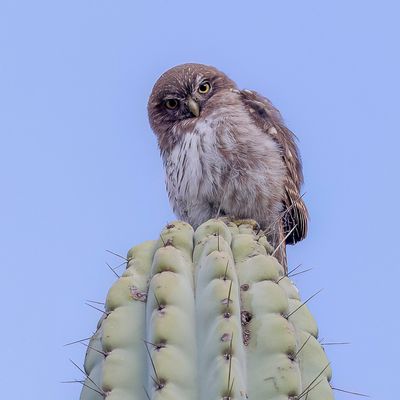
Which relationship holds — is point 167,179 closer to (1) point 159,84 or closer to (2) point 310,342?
(1) point 159,84

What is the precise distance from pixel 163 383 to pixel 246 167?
3.41m

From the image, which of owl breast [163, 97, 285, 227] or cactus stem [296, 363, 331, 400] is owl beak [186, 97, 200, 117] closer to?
owl breast [163, 97, 285, 227]

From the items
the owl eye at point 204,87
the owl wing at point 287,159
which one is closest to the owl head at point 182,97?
the owl eye at point 204,87

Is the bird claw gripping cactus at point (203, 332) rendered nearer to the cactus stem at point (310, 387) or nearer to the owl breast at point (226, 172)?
the cactus stem at point (310, 387)

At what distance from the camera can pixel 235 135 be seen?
6.46m

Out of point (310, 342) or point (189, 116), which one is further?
point (189, 116)

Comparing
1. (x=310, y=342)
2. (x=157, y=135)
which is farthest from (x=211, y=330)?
(x=157, y=135)

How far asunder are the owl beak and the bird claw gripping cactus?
3.24 m

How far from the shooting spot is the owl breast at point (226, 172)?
6320 mm

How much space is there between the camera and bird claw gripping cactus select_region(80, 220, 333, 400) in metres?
3.18

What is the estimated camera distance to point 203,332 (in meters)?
3.32

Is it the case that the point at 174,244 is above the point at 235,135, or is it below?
below

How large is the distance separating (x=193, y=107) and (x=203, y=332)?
3995mm

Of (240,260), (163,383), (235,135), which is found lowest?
(163,383)
